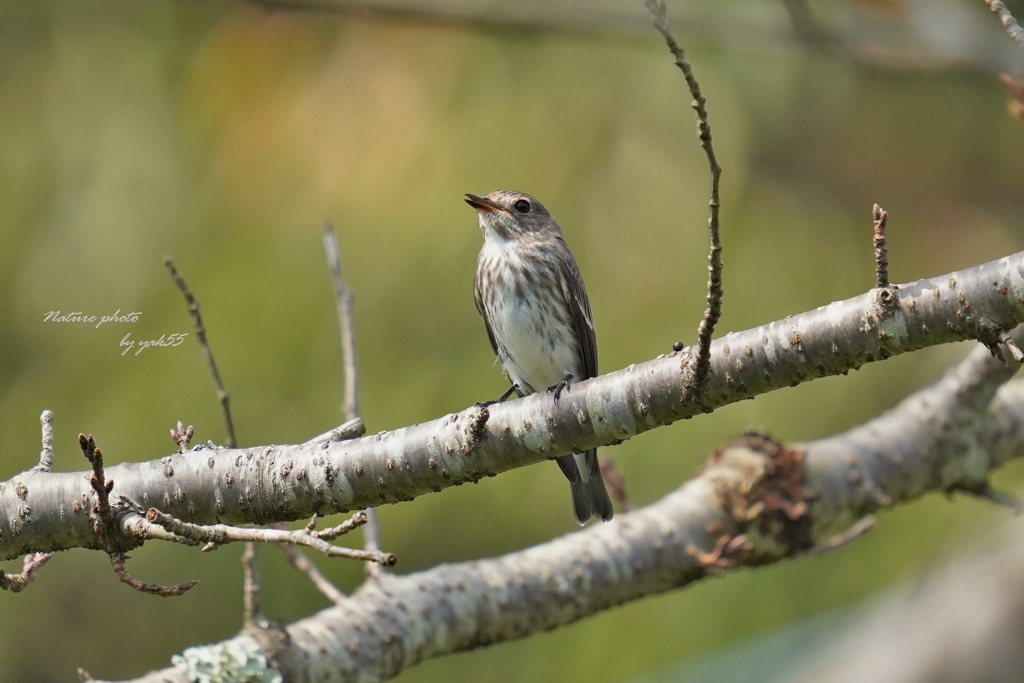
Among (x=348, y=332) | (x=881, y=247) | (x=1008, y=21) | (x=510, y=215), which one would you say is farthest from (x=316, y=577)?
(x=1008, y=21)

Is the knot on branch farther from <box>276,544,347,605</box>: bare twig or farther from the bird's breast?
<box>276,544,347,605</box>: bare twig

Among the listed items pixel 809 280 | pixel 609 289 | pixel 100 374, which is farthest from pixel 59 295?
pixel 809 280

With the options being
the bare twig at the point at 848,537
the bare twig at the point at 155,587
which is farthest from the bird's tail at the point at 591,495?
the bare twig at the point at 155,587

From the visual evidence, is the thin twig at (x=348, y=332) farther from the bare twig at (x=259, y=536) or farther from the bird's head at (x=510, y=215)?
the bare twig at (x=259, y=536)

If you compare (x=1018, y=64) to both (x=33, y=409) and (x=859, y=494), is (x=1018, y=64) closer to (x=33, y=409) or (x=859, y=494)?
(x=859, y=494)

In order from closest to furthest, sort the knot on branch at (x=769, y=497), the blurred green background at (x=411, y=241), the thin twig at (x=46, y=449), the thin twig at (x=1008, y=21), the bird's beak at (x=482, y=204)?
the thin twig at (x=1008, y=21) → the thin twig at (x=46, y=449) → the knot on branch at (x=769, y=497) → the bird's beak at (x=482, y=204) → the blurred green background at (x=411, y=241)

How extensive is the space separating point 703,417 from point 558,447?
2.95 meters

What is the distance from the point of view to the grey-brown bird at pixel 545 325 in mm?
4652

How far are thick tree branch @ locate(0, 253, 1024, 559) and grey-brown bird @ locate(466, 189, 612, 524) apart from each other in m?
1.66

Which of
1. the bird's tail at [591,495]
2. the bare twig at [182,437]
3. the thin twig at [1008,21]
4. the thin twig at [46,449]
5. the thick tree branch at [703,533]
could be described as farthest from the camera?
the bird's tail at [591,495]

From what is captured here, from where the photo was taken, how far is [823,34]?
17.8 ft

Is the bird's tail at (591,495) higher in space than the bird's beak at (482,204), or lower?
lower

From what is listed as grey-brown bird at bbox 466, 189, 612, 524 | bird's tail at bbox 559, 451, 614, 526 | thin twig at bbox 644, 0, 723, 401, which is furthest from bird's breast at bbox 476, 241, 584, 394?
thin twig at bbox 644, 0, 723, 401

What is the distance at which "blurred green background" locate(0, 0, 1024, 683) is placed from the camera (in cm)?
574
